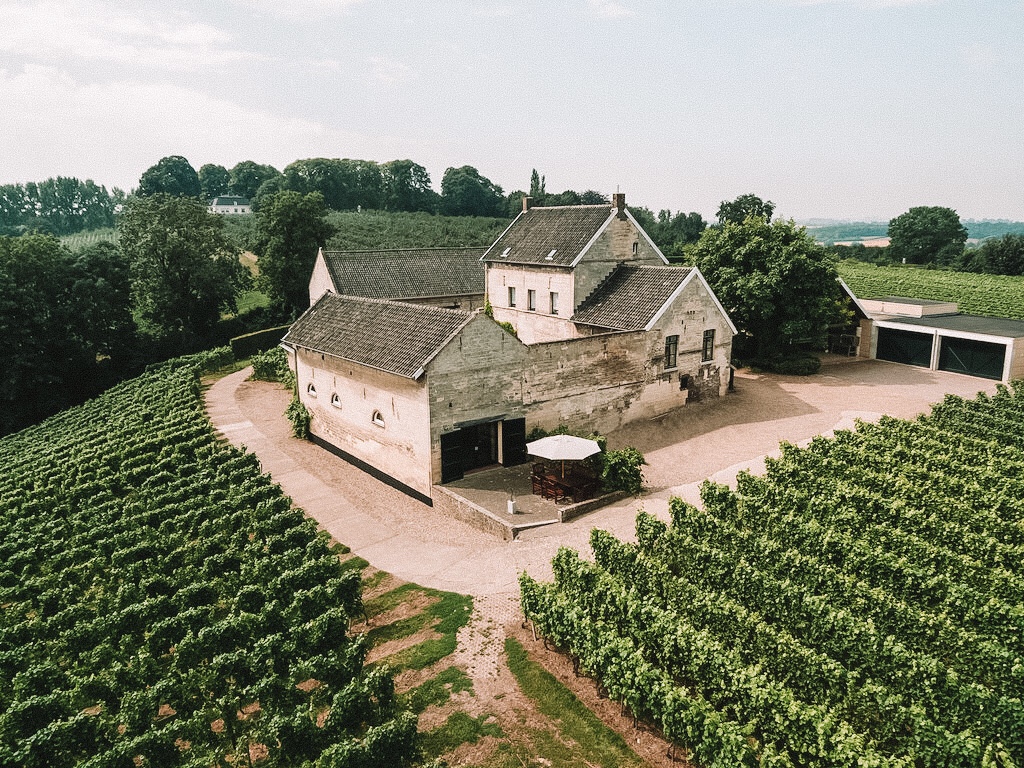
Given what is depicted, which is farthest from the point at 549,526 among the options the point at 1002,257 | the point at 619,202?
the point at 1002,257

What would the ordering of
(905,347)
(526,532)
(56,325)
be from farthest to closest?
1. (56,325)
2. (905,347)
3. (526,532)

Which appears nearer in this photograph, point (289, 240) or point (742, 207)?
point (289, 240)

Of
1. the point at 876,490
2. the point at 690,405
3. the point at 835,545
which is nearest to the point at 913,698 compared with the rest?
the point at 835,545

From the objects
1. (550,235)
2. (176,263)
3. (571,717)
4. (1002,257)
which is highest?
(1002,257)

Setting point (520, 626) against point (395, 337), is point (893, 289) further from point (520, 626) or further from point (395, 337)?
point (520, 626)

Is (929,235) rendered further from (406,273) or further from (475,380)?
(475,380)

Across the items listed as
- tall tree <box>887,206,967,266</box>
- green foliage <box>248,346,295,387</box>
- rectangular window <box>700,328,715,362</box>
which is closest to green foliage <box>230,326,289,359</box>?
green foliage <box>248,346,295,387</box>
